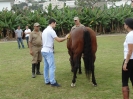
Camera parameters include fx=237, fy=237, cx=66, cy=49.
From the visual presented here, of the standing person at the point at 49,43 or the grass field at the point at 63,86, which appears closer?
the grass field at the point at 63,86

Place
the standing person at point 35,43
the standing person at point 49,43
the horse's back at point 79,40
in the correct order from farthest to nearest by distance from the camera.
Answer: the standing person at point 35,43 → the horse's back at point 79,40 → the standing person at point 49,43

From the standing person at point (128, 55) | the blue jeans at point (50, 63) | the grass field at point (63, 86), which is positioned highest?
the standing person at point (128, 55)

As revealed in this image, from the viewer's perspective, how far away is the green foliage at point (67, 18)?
24.1 m

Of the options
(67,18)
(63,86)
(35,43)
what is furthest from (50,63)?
(67,18)

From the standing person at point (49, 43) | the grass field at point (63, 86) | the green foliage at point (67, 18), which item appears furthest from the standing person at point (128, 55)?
the green foliage at point (67, 18)

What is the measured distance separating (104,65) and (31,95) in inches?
161

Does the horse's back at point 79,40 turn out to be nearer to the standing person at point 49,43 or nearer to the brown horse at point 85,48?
the brown horse at point 85,48

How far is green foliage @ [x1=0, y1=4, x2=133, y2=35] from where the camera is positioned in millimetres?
24078

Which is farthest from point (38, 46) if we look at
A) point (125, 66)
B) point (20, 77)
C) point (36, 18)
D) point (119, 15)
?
point (119, 15)

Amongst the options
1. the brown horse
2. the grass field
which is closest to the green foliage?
the grass field

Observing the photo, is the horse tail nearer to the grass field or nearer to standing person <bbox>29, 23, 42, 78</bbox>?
the grass field

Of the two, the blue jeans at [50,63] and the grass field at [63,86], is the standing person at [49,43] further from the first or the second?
the grass field at [63,86]

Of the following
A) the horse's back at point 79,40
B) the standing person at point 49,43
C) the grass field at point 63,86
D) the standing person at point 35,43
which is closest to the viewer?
the grass field at point 63,86

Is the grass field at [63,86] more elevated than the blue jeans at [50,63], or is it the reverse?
the blue jeans at [50,63]
